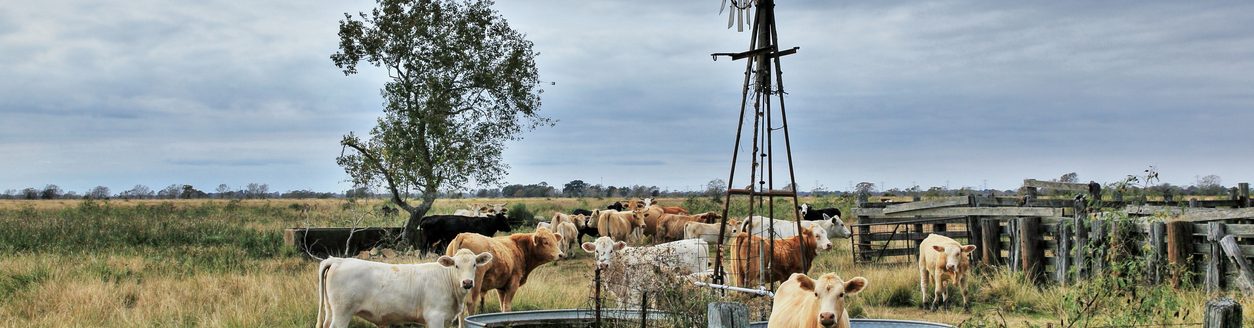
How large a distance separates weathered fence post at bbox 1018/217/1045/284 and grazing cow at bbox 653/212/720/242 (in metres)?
9.83

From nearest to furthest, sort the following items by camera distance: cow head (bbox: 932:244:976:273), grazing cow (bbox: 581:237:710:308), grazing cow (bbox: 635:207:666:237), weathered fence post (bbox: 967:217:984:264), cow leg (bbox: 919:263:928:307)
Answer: grazing cow (bbox: 581:237:710:308) → cow head (bbox: 932:244:976:273) → cow leg (bbox: 919:263:928:307) → weathered fence post (bbox: 967:217:984:264) → grazing cow (bbox: 635:207:666:237)

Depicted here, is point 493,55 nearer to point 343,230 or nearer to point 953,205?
point 343,230

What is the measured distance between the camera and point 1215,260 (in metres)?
12.6

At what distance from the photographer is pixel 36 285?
44.8 feet

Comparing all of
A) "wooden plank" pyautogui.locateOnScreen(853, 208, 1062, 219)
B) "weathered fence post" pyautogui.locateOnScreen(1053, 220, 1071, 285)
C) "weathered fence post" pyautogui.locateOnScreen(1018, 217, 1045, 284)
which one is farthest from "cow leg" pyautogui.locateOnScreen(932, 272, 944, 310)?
"wooden plank" pyautogui.locateOnScreen(853, 208, 1062, 219)

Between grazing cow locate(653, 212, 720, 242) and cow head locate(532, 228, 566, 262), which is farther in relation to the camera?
grazing cow locate(653, 212, 720, 242)

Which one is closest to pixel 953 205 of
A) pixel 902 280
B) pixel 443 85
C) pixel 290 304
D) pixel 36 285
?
pixel 902 280

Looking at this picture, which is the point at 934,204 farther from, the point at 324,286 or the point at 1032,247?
the point at 324,286

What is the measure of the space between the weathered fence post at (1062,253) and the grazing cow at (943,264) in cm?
202

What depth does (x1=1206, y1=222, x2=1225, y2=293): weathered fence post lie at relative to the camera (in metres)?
12.5

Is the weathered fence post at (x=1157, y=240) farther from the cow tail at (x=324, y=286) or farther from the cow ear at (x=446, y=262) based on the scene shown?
the cow tail at (x=324, y=286)

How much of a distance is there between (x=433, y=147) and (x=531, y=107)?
2669 millimetres

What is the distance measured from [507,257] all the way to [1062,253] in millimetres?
8022

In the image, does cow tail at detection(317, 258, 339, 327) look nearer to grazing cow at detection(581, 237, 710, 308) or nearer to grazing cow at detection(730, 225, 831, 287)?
grazing cow at detection(581, 237, 710, 308)
